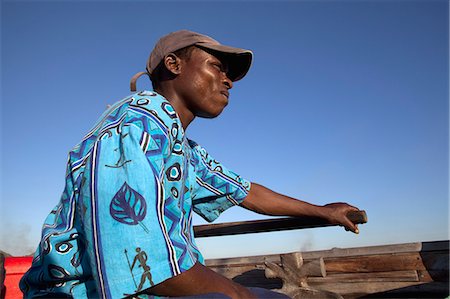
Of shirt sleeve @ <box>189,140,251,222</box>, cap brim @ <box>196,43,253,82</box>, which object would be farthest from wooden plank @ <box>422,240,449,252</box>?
cap brim @ <box>196,43,253,82</box>

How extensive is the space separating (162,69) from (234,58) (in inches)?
14.4

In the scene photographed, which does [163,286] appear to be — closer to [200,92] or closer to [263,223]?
[200,92]

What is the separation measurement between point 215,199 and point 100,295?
127 cm

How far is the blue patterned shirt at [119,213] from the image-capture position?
1079mm

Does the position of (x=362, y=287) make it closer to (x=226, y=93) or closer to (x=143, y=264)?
(x=226, y=93)

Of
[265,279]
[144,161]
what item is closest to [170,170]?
[144,161]

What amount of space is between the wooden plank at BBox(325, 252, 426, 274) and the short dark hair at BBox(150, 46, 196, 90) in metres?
3.88

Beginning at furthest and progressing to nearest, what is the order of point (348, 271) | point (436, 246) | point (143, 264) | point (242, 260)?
point (242, 260)
point (348, 271)
point (436, 246)
point (143, 264)

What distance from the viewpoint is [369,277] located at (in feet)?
17.1

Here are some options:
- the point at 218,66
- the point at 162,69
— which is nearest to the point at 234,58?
the point at 218,66

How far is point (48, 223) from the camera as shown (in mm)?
1392

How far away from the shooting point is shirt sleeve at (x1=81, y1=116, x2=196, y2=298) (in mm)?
1073

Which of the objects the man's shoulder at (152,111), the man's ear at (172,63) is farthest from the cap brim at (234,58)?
the man's shoulder at (152,111)

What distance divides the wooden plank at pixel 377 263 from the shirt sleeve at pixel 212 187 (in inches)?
121
